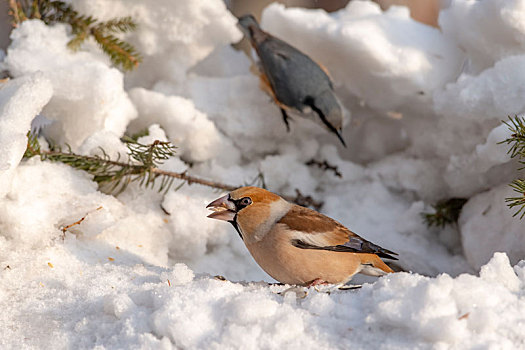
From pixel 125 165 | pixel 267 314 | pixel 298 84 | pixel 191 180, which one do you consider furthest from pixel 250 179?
pixel 267 314

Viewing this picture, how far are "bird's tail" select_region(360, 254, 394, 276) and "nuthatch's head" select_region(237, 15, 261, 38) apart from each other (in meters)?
1.59

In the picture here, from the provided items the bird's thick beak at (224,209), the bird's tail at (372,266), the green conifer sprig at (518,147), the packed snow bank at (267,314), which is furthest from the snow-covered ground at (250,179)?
the bird's tail at (372,266)

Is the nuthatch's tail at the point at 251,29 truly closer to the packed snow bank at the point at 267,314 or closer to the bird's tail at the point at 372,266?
the bird's tail at the point at 372,266

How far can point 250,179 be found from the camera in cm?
252

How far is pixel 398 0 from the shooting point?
683 centimetres

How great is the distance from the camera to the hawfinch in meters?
1.74

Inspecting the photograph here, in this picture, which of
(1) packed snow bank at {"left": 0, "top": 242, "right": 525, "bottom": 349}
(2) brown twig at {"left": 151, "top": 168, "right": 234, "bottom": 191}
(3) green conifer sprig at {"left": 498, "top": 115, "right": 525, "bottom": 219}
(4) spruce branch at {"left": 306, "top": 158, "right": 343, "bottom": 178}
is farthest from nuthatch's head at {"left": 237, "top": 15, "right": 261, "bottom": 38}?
(1) packed snow bank at {"left": 0, "top": 242, "right": 525, "bottom": 349}

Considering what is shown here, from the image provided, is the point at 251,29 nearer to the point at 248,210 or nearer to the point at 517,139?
the point at 248,210

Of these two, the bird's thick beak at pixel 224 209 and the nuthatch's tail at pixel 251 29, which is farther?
the nuthatch's tail at pixel 251 29

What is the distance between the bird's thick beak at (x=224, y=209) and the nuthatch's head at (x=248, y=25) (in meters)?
1.39

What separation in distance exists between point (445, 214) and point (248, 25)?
1520mm

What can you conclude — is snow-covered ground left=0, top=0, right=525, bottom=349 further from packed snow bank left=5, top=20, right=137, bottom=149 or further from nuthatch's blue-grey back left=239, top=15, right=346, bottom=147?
nuthatch's blue-grey back left=239, top=15, right=346, bottom=147

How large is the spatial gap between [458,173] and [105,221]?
149 centimetres

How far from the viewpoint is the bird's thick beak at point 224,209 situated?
1.88 meters
